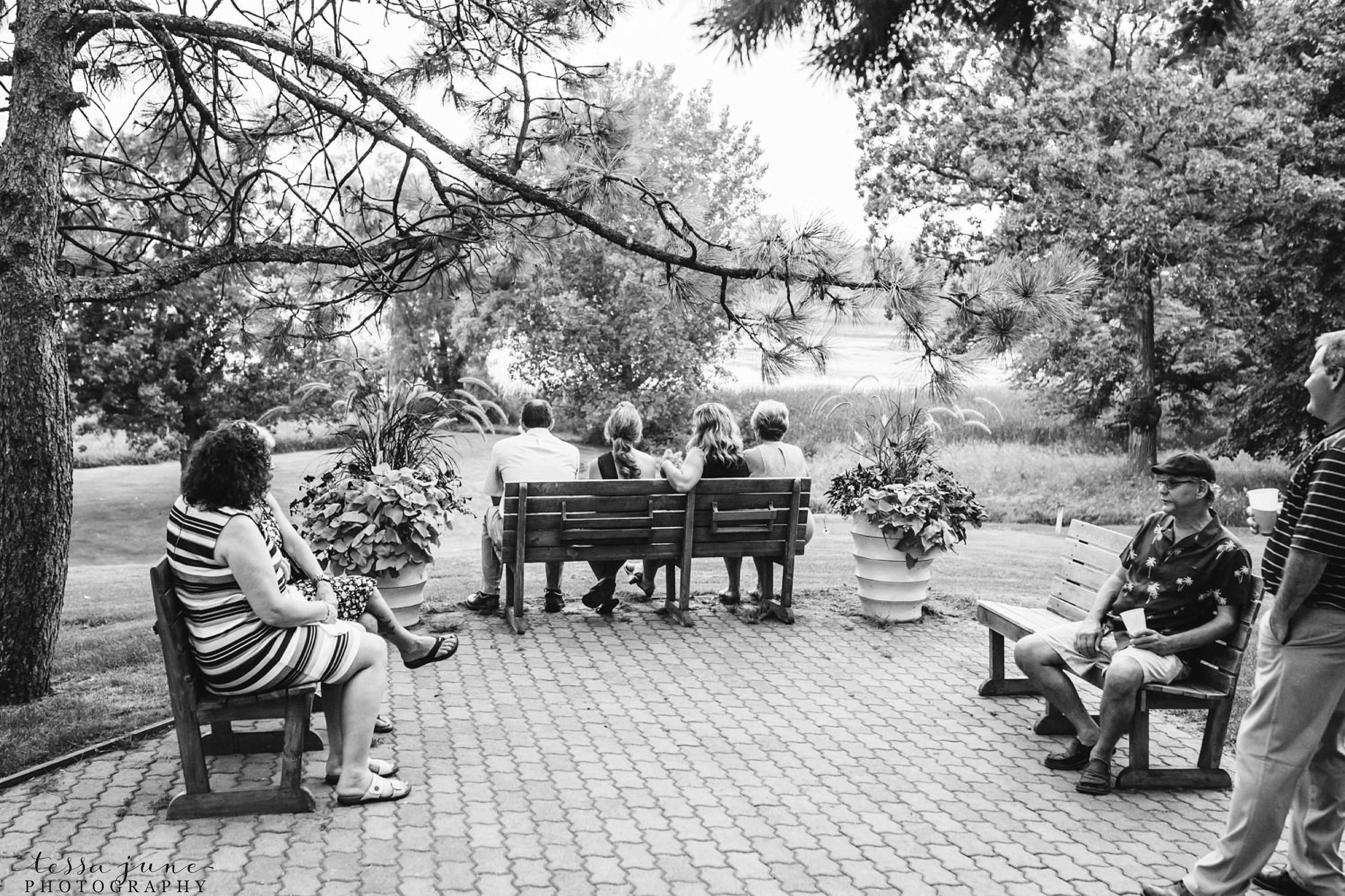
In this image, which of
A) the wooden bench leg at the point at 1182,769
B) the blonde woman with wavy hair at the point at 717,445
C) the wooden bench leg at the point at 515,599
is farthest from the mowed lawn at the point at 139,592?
the wooden bench leg at the point at 1182,769

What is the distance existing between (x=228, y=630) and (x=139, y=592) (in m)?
8.20

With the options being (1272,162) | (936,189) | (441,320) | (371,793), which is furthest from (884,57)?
(441,320)

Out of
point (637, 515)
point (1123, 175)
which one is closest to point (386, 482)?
point (637, 515)

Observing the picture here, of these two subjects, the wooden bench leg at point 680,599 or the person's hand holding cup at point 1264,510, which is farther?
the wooden bench leg at point 680,599

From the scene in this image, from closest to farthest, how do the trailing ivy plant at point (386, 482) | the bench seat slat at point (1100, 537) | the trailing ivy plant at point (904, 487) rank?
1. the bench seat slat at point (1100, 537)
2. the trailing ivy plant at point (386, 482)
3. the trailing ivy plant at point (904, 487)

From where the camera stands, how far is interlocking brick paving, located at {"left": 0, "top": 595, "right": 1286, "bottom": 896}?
3.64 metres

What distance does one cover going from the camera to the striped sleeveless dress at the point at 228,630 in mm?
3811

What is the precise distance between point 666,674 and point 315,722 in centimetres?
190

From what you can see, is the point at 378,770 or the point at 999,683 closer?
the point at 378,770

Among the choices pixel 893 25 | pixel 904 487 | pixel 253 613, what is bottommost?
pixel 253 613

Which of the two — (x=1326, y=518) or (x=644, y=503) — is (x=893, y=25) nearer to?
(x=1326, y=518)

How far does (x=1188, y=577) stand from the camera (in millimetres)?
4418

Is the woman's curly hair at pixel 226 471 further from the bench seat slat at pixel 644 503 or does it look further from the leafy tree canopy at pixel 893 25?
the bench seat slat at pixel 644 503

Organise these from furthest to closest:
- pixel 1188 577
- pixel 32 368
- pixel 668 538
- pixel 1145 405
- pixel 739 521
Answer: pixel 1145 405 → pixel 739 521 → pixel 668 538 → pixel 32 368 → pixel 1188 577
